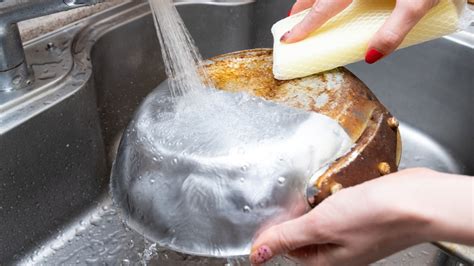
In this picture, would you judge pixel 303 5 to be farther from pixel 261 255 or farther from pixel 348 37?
pixel 261 255

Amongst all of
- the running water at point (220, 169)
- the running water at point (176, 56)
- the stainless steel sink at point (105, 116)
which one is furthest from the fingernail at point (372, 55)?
the stainless steel sink at point (105, 116)

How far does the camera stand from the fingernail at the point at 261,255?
446mm

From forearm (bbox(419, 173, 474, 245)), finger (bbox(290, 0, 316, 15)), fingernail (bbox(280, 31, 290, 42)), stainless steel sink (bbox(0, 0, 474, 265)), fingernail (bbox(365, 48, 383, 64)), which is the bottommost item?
stainless steel sink (bbox(0, 0, 474, 265))

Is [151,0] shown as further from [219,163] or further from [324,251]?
[324,251]

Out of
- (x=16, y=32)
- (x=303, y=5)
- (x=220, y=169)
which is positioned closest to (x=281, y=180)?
(x=220, y=169)

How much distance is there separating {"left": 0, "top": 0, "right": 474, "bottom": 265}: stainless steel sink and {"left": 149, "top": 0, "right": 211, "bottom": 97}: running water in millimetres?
158

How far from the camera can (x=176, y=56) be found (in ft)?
2.16

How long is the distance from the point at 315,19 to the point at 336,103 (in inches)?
4.8

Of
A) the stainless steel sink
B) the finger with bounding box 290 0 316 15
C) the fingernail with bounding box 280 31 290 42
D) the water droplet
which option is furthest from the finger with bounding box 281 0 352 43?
the stainless steel sink

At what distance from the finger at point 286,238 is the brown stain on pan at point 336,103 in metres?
0.06

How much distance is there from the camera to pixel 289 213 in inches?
19.1

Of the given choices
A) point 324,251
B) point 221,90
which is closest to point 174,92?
point 221,90

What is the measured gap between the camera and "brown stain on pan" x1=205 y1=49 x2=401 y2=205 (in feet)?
1.61

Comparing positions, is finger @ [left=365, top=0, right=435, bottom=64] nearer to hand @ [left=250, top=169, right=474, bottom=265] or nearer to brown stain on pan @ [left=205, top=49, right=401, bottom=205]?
brown stain on pan @ [left=205, top=49, right=401, bottom=205]
